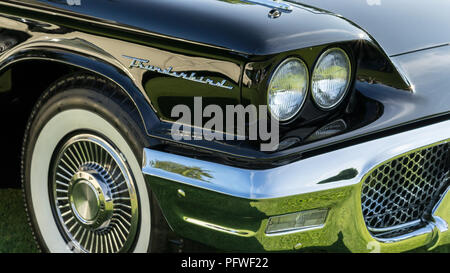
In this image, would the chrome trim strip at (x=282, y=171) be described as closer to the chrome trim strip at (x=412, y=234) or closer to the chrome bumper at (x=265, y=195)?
the chrome bumper at (x=265, y=195)

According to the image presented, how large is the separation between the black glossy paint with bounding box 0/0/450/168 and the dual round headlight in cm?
3

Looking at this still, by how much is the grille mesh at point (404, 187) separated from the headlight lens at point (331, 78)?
0.29 m

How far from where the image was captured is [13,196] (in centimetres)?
367

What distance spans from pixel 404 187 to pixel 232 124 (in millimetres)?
728

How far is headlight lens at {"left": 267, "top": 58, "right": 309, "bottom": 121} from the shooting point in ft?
7.07

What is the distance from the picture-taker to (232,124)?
2.18 meters

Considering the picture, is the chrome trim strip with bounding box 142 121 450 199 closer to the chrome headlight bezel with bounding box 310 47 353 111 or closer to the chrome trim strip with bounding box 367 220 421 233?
the chrome headlight bezel with bounding box 310 47 353 111

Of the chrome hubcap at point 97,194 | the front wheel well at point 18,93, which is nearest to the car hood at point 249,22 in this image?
the front wheel well at point 18,93

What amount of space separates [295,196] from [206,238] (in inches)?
12.8

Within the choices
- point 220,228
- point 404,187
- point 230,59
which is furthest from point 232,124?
point 404,187

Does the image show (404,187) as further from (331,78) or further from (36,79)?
(36,79)

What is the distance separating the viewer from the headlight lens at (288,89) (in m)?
2.16

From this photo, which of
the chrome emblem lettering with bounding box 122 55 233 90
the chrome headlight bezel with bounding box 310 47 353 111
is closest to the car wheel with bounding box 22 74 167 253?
the chrome emblem lettering with bounding box 122 55 233 90

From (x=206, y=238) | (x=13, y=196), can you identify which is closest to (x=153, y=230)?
(x=206, y=238)
